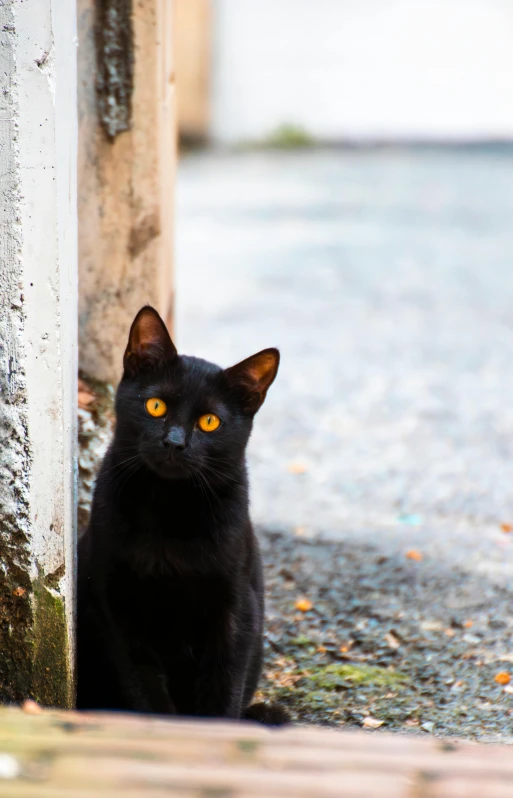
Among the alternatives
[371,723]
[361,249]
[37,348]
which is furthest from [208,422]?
[361,249]

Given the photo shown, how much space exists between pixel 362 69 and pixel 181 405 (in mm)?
14353

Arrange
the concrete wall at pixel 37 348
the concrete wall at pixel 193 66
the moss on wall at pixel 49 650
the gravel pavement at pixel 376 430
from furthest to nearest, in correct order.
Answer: the concrete wall at pixel 193 66 → the gravel pavement at pixel 376 430 → the moss on wall at pixel 49 650 → the concrete wall at pixel 37 348

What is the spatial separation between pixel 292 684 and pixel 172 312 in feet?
5.32

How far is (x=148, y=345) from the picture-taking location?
267cm

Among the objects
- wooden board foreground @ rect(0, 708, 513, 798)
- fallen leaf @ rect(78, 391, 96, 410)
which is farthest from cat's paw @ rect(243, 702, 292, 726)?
fallen leaf @ rect(78, 391, 96, 410)

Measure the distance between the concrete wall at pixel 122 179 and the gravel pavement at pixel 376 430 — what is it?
1.16 m

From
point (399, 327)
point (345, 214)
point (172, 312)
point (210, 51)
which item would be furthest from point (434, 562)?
point (210, 51)

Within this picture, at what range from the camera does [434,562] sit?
13.1 ft

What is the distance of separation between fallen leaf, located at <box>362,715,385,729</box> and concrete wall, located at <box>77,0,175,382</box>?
4.87ft

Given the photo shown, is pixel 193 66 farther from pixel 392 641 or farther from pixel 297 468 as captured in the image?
pixel 392 641

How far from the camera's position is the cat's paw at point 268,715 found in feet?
8.87

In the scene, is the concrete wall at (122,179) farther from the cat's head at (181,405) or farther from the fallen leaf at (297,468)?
the fallen leaf at (297,468)

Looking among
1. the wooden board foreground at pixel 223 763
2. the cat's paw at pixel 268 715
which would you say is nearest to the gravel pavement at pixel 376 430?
the cat's paw at pixel 268 715

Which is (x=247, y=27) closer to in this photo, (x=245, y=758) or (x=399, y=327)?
(x=399, y=327)
